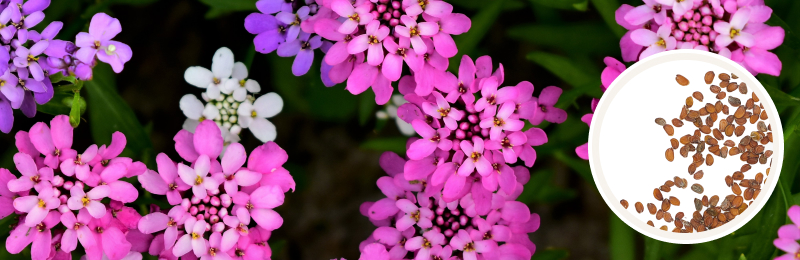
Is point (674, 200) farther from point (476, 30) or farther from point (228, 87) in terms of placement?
point (228, 87)

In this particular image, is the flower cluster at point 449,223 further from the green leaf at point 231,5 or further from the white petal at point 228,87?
the green leaf at point 231,5

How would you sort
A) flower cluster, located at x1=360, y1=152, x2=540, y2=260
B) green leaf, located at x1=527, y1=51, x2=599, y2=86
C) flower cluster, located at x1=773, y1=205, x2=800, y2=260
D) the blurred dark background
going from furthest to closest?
the blurred dark background → green leaf, located at x1=527, y1=51, x2=599, y2=86 → flower cluster, located at x1=360, y1=152, x2=540, y2=260 → flower cluster, located at x1=773, y1=205, x2=800, y2=260

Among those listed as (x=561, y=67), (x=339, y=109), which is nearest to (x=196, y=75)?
(x=339, y=109)

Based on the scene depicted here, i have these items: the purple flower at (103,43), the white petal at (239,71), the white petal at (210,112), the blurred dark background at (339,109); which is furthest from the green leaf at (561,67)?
the purple flower at (103,43)

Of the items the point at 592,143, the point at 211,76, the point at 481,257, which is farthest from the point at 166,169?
the point at 592,143

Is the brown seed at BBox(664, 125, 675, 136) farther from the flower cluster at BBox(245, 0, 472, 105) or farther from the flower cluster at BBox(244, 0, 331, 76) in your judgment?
the flower cluster at BBox(244, 0, 331, 76)

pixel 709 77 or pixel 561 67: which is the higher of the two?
pixel 709 77

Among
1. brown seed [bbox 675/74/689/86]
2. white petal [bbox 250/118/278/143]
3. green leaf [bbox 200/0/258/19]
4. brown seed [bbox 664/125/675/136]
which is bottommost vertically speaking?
white petal [bbox 250/118/278/143]

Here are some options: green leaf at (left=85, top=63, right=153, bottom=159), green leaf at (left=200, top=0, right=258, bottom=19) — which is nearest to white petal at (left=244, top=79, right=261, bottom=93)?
green leaf at (left=200, top=0, right=258, bottom=19)
